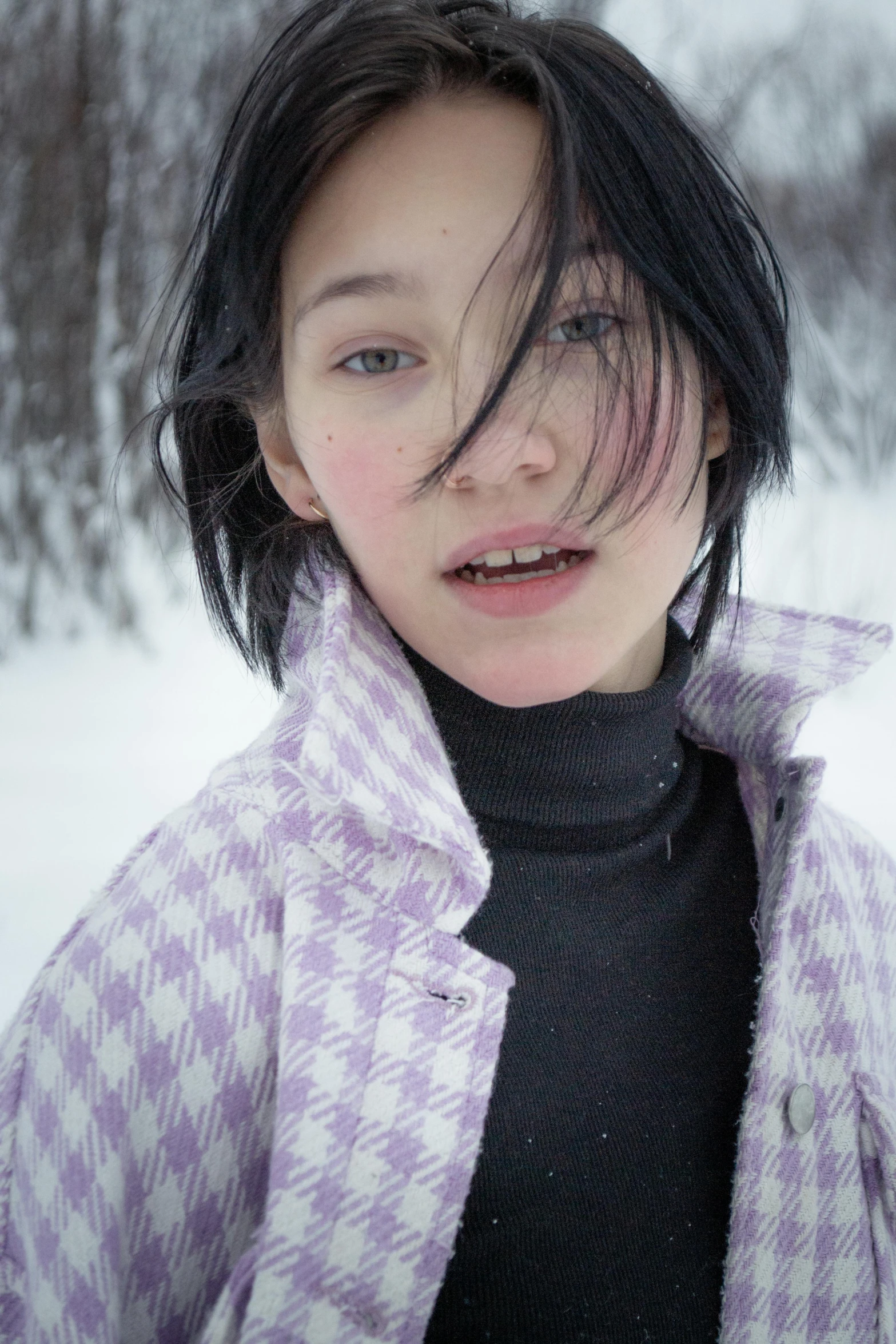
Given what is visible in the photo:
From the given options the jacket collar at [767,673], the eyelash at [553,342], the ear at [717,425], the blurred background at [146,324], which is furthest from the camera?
the blurred background at [146,324]

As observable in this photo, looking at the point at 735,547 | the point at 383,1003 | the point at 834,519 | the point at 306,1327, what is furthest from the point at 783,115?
the point at 306,1327

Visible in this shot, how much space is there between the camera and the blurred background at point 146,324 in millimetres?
1942

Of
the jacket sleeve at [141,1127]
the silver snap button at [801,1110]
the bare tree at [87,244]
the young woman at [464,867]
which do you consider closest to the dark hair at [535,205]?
the young woman at [464,867]

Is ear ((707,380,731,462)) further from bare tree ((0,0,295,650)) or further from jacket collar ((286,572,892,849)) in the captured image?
bare tree ((0,0,295,650))

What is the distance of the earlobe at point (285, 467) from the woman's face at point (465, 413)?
8cm

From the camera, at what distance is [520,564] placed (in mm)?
829

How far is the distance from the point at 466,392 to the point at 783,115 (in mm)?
1987

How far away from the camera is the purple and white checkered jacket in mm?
706

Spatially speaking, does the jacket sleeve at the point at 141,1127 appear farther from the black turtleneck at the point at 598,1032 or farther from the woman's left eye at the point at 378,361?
the woman's left eye at the point at 378,361

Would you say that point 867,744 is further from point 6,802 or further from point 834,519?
point 6,802

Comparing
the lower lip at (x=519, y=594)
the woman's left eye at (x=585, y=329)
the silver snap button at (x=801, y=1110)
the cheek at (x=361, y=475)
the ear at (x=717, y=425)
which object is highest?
the woman's left eye at (x=585, y=329)

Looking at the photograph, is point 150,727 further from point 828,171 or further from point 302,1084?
point 828,171

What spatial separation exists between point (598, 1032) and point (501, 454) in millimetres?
460

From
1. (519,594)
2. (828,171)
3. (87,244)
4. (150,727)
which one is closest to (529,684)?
(519,594)
